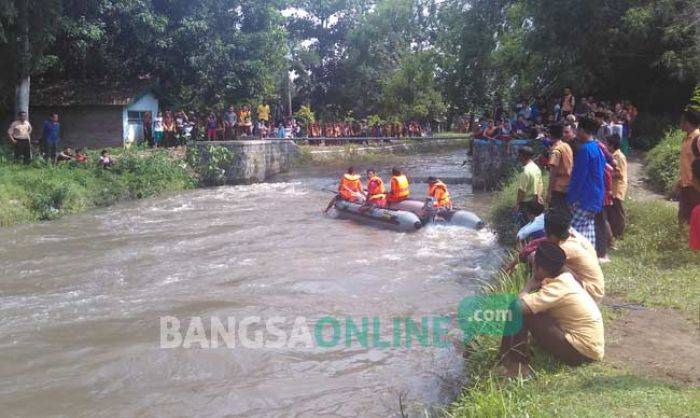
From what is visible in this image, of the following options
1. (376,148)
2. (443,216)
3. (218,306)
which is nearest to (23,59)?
(443,216)

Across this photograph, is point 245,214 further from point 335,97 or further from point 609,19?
point 335,97

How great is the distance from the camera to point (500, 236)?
10.7 metres

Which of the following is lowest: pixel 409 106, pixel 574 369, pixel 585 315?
pixel 574 369

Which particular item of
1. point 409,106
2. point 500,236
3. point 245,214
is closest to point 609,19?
point 500,236

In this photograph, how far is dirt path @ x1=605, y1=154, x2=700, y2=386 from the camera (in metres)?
4.45

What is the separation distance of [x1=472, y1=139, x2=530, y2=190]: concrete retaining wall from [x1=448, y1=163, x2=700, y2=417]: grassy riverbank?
9.11m

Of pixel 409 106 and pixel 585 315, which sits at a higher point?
pixel 409 106

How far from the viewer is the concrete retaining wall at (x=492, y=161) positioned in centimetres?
1681

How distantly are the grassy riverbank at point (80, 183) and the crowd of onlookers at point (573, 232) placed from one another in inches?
401

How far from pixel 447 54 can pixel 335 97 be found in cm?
1248

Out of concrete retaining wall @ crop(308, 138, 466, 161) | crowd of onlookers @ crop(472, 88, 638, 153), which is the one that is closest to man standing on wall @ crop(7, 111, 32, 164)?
crowd of onlookers @ crop(472, 88, 638, 153)

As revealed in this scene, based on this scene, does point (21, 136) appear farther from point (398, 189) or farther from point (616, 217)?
point (616, 217)

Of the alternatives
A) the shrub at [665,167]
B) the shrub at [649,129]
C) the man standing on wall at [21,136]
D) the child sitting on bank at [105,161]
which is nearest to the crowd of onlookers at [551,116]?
the shrub at [649,129]

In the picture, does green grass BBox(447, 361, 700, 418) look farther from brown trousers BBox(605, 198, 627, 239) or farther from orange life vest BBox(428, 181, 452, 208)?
orange life vest BBox(428, 181, 452, 208)
